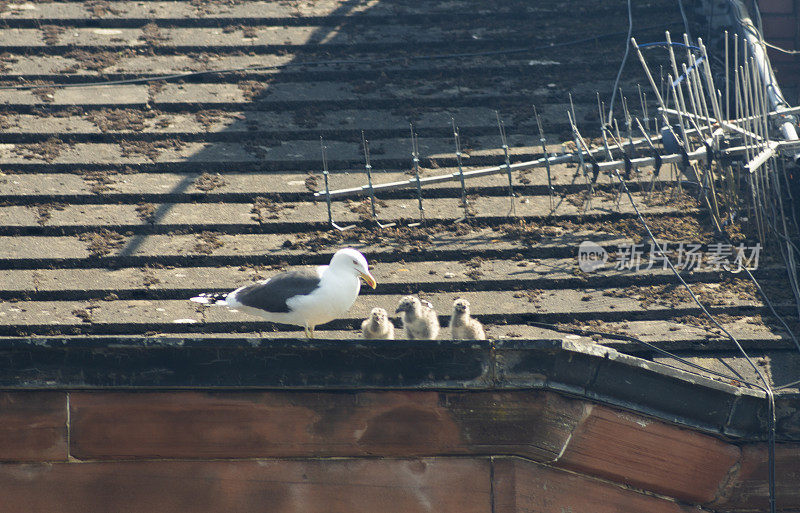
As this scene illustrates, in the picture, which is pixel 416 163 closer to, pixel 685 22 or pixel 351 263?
pixel 351 263

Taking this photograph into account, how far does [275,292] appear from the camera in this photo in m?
5.13

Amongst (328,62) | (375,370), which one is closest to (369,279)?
(375,370)

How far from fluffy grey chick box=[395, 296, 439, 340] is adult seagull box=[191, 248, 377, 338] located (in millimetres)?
248

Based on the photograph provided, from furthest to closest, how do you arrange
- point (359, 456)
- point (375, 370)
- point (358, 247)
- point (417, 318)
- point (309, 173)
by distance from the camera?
point (309, 173) < point (358, 247) < point (417, 318) < point (359, 456) < point (375, 370)

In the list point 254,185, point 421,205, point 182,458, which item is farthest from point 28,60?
point 182,458

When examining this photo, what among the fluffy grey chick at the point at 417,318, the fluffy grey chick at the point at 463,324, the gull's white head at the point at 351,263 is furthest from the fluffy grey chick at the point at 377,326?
the fluffy grey chick at the point at 463,324

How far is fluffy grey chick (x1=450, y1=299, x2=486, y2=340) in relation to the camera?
5012mm

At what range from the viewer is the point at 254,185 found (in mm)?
6383

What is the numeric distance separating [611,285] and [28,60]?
5271 mm

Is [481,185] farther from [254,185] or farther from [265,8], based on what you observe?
[265,8]

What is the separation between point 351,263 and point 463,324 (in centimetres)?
76

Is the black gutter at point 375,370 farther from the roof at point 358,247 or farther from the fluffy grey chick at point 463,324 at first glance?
the fluffy grey chick at point 463,324

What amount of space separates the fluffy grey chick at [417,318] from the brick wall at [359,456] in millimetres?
834

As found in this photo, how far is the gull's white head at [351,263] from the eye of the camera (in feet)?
17.3
